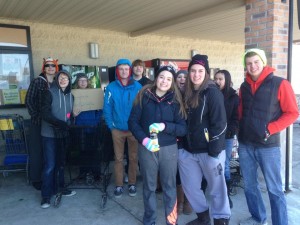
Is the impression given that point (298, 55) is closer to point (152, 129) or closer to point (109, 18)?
point (109, 18)

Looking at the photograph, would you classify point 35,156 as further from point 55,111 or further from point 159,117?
point 159,117

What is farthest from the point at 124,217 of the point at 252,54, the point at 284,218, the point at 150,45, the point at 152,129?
the point at 150,45

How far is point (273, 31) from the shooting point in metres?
3.67

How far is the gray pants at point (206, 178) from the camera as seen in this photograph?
8.40 ft

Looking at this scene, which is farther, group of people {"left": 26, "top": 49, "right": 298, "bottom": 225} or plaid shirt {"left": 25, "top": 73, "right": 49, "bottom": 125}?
plaid shirt {"left": 25, "top": 73, "right": 49, "bottom": 125}

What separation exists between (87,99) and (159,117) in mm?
1712

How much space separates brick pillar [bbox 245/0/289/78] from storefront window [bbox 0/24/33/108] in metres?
4.35

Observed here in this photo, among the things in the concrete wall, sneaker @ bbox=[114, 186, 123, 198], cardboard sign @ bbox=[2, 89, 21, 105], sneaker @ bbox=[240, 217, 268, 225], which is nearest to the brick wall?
the concrete wall

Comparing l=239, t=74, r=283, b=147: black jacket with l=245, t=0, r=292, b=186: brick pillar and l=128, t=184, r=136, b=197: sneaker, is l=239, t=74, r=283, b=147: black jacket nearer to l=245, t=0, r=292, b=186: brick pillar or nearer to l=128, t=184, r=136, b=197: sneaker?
l=245, t=0, r=292, b=186: brick pillar

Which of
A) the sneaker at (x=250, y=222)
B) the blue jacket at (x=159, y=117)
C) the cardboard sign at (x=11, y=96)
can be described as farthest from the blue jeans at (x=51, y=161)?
the cardboard sign at (x=11, y=96)

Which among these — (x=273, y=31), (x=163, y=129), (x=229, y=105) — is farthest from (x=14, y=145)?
(x=273, y=31)

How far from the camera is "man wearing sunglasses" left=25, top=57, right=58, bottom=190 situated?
3.42m

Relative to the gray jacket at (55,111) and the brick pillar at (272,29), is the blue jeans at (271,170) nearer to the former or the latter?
the brick pillar at (272,29)

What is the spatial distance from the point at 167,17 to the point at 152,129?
3.65 m
